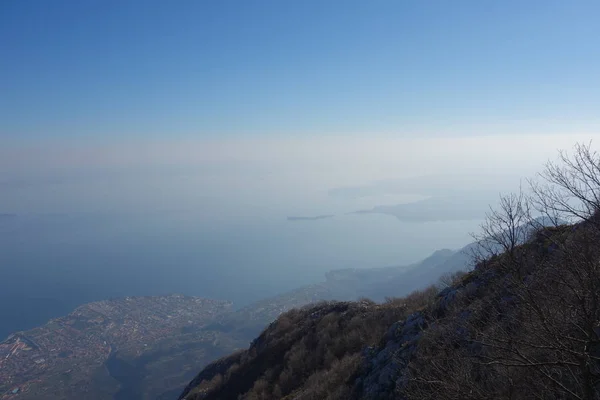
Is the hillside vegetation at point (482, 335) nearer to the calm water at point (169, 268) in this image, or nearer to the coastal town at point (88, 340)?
the coastal town at point (88, 340)

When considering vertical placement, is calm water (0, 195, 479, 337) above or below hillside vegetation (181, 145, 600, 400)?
below

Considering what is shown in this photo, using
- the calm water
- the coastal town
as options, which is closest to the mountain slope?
the coastal town

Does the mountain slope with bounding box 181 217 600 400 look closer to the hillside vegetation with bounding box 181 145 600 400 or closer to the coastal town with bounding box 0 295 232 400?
the hillside vegetation with bounding box 181 145 600 400

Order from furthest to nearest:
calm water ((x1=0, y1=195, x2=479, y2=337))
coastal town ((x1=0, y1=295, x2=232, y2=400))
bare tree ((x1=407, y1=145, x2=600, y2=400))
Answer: calm water ((x1=0, y1=195, x2=479, y2=337)), coastal town ((x1=0, y1=295, x2=232, y2=400)), bare tree ((x1=407, y1=145, x2=600, y2=400))

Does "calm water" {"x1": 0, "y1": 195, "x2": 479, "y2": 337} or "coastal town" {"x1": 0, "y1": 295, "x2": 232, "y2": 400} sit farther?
"calm water" {"x1": 0, "y1": 195, "x2": 479, "y2": 337}

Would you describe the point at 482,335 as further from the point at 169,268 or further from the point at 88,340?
the point at 169,268

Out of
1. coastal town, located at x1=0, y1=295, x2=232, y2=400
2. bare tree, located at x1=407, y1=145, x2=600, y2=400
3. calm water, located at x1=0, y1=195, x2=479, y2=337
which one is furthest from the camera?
calm water, located at x1=0, y1=195, x2=479, y2=337

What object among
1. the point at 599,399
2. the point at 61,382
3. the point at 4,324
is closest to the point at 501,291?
the point at 599,399

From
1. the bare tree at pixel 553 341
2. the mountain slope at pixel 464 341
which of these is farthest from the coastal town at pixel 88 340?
the bare tree at pixel 553 341

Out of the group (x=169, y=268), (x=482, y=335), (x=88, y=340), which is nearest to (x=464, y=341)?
(x=482, y=335)
